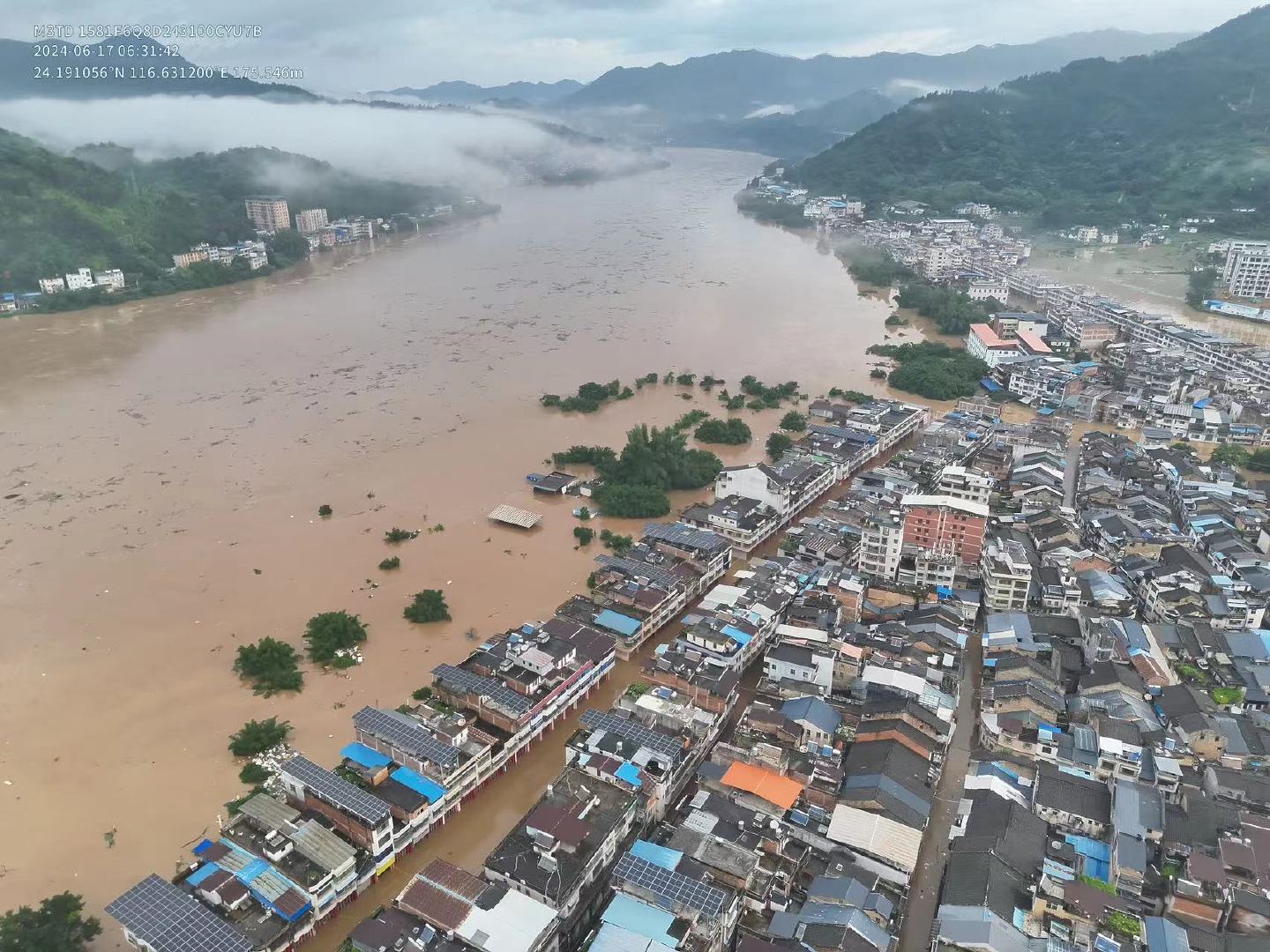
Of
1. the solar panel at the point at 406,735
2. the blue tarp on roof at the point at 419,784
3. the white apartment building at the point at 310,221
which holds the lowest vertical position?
the blue tarp on roof at the point at 419,784

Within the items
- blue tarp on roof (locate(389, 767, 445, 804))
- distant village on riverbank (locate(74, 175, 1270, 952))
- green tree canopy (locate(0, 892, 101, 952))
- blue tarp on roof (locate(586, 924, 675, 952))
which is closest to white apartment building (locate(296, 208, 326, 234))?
distant village on riverbank (locate(74, 175, 1270, 952))

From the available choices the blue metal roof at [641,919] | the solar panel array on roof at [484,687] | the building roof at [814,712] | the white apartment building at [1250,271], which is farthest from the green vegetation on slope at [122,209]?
the white apartment building at [1250,271]

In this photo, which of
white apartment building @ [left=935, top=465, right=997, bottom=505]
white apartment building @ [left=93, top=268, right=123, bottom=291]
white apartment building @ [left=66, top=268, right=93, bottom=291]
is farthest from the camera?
white apartment building @ [left=93, top=268, right=123, bottom=291]

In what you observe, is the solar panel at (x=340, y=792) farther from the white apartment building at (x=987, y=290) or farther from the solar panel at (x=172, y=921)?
the white apartment building at (x=987, y=290)

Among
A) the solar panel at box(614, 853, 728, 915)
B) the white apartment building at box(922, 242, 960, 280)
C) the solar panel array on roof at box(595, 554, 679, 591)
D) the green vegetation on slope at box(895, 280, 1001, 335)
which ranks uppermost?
the white apartment building at box(922, 242, 960, 280)

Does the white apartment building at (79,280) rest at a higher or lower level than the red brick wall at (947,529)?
higher

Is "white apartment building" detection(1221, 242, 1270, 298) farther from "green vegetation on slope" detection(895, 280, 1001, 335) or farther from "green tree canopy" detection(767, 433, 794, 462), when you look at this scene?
"green tree canopy" detection(767, 433, 794, 462)

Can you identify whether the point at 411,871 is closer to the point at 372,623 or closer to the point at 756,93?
the point at 372,623
